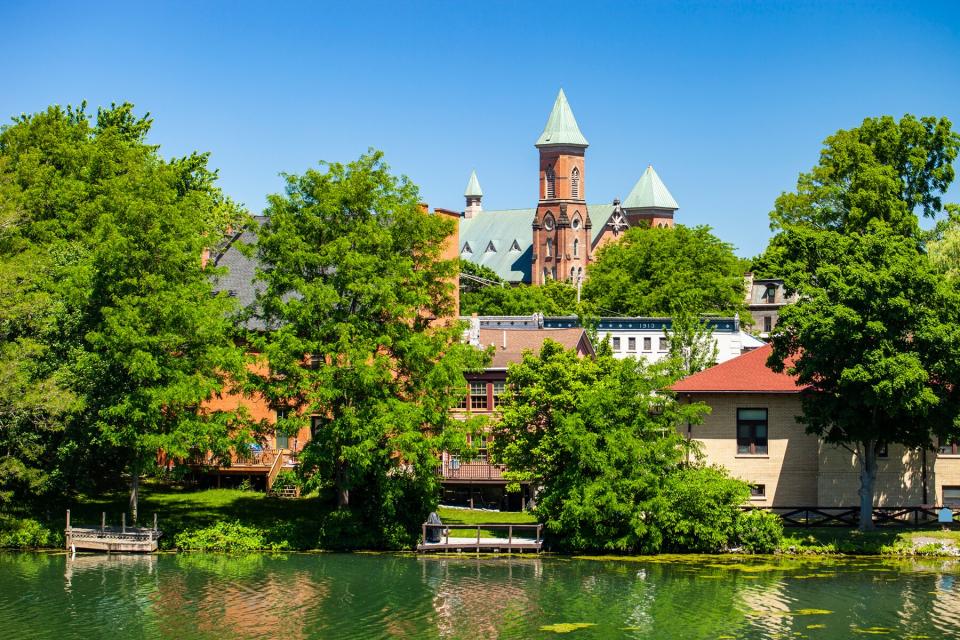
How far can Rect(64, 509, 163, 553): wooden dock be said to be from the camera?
5188 cm

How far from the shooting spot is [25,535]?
5281 cm

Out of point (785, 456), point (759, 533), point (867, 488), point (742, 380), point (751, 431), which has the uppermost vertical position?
point (742, 380)

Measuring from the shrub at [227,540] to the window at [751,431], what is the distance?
18755mm

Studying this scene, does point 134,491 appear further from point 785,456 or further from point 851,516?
point 851,516

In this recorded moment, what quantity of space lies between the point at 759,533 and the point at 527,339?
2328cm

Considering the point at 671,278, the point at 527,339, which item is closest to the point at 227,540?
the point at 527,339

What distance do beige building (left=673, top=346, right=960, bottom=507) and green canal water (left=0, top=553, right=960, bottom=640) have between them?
6.51 meters

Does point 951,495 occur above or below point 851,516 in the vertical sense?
above

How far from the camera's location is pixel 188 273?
5603 cm

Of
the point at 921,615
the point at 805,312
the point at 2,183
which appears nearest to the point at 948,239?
the point at 805,312

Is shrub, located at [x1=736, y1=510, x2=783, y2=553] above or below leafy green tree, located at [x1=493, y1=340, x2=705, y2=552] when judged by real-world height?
below

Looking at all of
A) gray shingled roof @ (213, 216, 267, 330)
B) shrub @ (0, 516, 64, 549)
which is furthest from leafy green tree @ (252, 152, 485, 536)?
gray shingled roof @ (213, 216, 267, 330)

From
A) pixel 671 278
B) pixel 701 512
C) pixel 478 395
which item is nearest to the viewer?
pixel 701 512

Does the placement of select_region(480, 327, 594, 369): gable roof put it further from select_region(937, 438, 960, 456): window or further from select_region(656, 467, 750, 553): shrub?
select_region(937, 438, 960, 456): window
